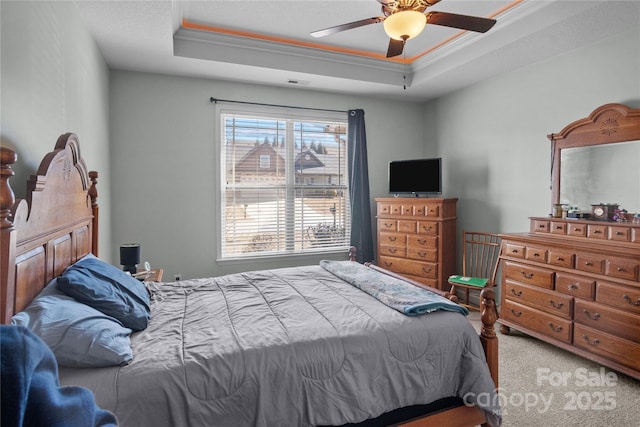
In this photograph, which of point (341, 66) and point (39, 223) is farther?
point (341, 66)

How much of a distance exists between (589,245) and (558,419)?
126 cm

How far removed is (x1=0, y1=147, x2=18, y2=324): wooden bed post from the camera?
1098mm

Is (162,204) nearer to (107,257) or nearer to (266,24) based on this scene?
(107,257)

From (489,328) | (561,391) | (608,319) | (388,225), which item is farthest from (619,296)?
(388,225)

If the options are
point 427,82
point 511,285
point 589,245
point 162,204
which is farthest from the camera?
point 427,82

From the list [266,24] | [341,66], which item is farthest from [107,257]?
[341,66]

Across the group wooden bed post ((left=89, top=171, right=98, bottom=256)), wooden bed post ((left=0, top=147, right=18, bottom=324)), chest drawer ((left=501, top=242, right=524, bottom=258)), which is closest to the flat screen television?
chest drawer ((left=501, top=242, right=524, bottom=258))

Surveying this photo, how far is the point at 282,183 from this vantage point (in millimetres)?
4465

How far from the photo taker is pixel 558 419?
210cm

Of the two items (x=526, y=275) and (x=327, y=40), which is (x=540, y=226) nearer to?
(x=526, y=275)

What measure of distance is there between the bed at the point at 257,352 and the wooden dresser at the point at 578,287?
4.00 ft

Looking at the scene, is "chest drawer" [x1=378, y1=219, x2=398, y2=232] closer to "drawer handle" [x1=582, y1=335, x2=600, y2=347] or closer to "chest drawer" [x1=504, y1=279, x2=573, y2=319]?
"chest drawer" [x1=504, y1=279, x2=573, y2=319]

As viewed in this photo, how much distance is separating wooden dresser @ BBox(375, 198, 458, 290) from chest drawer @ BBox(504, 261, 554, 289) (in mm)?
940

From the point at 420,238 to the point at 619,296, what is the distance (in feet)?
6.58
